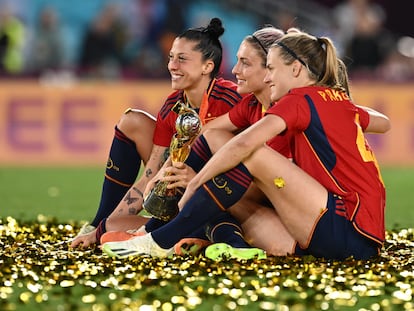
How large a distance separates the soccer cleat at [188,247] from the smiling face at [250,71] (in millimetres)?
934

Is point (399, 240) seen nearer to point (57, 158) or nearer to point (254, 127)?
point (254, 127)

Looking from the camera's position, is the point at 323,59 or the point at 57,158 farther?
the point at 57,158

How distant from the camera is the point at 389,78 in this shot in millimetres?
13805

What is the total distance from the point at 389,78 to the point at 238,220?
9.00m

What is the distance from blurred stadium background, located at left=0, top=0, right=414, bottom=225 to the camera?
13078 mm

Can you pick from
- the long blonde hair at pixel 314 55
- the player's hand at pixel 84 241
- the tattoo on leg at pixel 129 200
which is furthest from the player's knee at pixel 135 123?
the long blonde hair at pixel 314 55

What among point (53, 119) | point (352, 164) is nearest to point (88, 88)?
point (53, 119)

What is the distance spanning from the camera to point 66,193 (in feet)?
31.5

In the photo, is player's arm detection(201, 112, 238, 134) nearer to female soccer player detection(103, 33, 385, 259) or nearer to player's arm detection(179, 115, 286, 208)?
female soccer player detection(103, 33, 385, 259)

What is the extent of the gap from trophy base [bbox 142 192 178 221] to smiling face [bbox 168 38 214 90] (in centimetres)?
81

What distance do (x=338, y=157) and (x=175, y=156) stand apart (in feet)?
3.03

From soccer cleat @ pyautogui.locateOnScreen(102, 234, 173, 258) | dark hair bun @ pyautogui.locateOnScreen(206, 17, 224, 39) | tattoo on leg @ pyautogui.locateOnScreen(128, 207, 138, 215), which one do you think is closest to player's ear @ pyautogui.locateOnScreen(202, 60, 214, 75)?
dark hair bun @ pyautogui.locateOnScreen(206, 17, 224, 39)

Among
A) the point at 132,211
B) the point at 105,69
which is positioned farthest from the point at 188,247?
the point at 105,69

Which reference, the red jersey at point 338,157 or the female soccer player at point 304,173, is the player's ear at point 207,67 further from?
the red jersey at point 338,157
